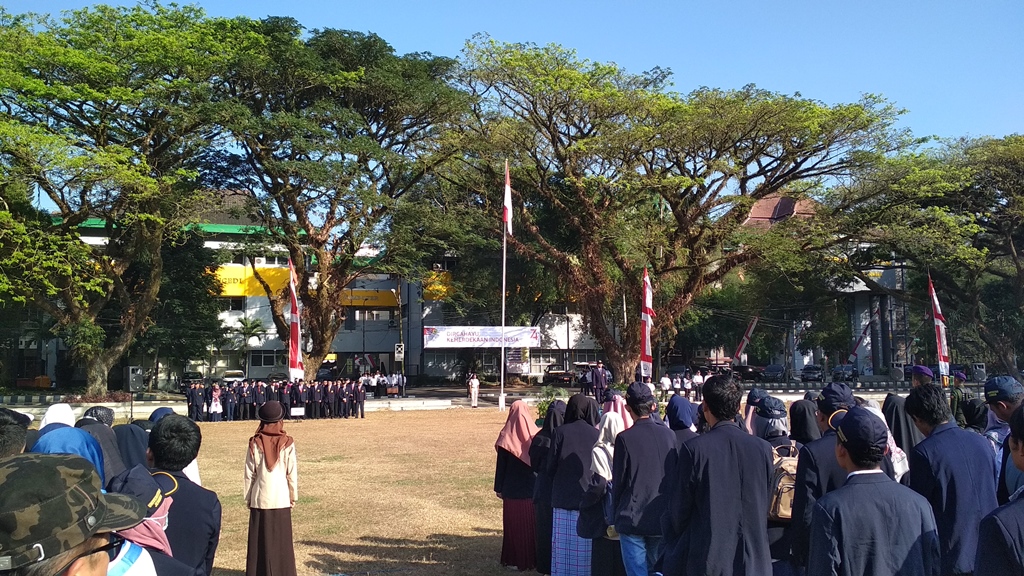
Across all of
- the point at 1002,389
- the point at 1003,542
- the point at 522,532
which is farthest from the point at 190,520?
the point at 1002,389

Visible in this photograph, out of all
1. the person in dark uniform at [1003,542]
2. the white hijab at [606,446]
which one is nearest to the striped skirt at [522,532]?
the white hijab at [606,446]

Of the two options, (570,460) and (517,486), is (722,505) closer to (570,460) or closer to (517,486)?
(570,460)

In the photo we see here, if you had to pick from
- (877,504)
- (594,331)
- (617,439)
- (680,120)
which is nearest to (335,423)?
(594,331)

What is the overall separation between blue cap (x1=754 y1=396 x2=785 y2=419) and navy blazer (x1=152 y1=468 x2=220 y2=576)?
387 cm

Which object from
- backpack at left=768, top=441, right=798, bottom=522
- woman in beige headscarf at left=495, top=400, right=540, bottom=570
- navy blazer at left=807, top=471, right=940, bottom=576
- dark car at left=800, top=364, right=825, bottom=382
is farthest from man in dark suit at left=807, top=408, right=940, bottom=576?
dark car at left=800, top=364, right=825, bottom=382

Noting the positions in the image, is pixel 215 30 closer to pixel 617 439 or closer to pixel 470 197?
pixel 470 197

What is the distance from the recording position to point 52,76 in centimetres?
2792

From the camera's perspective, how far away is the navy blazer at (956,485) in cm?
376

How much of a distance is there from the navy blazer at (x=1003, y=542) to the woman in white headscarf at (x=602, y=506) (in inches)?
113

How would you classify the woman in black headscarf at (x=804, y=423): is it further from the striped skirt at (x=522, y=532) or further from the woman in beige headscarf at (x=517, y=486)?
the striped skirt at (x=522, y=532)

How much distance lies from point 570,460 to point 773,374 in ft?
152

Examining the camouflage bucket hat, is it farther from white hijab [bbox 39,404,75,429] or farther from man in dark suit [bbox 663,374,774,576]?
white hijab [bbox 39,404,75,429]

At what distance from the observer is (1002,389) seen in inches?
189

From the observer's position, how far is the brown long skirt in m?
5.92
